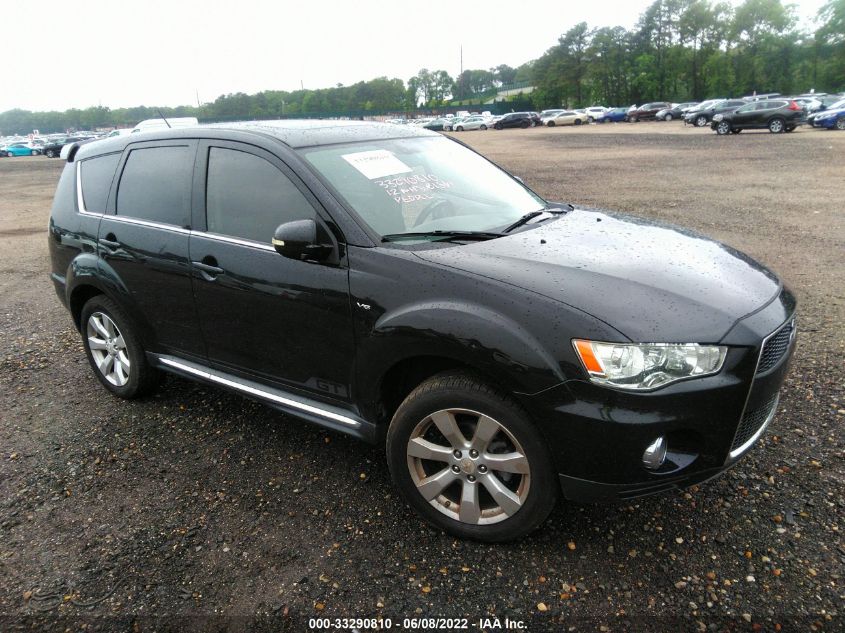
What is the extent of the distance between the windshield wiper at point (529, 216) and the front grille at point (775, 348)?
1316mm

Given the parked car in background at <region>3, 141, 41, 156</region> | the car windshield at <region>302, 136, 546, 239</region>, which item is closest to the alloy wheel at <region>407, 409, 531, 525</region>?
the car windshield at <region>302, 136, 546, 239</region>

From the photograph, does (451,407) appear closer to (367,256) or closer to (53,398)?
(367,256)

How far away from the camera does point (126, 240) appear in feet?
12.6

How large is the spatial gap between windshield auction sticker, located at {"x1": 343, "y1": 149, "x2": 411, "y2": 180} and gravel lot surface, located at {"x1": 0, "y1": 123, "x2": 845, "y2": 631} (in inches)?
56.6

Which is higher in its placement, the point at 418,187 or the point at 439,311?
the point at 418,187

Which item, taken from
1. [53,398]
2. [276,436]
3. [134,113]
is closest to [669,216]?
[276,436]

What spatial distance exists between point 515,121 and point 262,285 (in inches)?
2180

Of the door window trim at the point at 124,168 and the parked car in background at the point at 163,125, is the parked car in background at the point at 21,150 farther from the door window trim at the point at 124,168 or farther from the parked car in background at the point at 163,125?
the door window trim at the point at 124,168

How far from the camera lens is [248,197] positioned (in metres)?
3.32

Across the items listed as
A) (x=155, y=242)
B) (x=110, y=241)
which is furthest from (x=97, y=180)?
(x=155, y=242)

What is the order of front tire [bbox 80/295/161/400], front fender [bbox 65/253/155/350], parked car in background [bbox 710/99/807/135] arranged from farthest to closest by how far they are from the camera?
parked car in background [bbox 710/99/807/135], front tire [bbox 80/295/161/400], front fender [bbox 65/253/155/350]

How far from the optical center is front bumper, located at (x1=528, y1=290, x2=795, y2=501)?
2.29 meters

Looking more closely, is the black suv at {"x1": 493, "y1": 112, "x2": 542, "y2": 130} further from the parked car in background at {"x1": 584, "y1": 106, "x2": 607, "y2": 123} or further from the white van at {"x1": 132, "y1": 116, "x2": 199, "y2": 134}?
the white van at {"x1": 132, "y1": 116, "x2": 199, "y2": 134}

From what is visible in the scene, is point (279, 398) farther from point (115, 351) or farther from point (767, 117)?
point (767, 117)
